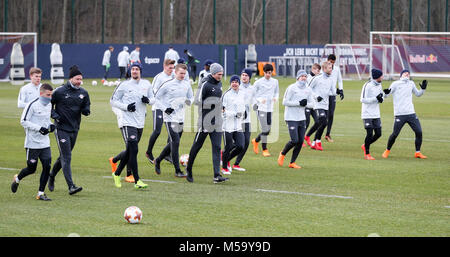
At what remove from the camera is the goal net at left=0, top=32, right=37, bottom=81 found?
44.5m

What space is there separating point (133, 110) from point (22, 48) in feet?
113

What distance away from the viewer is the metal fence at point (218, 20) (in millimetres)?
53406

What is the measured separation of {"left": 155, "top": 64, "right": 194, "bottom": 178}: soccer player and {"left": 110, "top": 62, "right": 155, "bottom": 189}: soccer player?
4.27 feet

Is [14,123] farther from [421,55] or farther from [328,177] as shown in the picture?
[421,55]

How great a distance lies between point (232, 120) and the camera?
15.4m

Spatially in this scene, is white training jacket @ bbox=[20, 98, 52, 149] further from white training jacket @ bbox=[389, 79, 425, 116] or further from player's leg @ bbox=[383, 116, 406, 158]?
white training jacket @ bbox=[389, 79, 425, 116]

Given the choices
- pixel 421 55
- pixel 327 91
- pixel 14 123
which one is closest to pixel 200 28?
pixel 421 55

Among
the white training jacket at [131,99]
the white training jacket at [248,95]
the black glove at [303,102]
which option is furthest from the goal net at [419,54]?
the white training jacket at [131,99]

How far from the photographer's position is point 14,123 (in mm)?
25219

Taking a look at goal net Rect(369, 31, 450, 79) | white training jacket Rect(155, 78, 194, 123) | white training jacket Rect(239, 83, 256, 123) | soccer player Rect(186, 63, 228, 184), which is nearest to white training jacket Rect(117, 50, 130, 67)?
goal net Rect(369, 31, 450, 79)

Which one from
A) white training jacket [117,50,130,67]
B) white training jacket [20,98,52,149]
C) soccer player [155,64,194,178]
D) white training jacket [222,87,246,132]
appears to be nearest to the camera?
white training jacket [20,98,52,149]

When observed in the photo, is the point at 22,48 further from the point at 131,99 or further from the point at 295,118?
the point at 131,99
